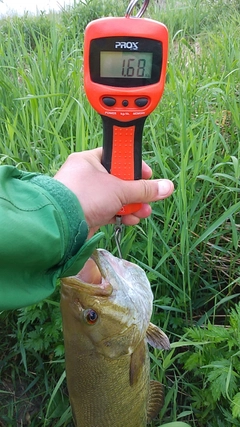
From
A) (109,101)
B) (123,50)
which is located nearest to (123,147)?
(109,101)

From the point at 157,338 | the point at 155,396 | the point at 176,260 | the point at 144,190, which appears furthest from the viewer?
the point at 176,260

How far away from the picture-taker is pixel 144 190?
1.43 meters

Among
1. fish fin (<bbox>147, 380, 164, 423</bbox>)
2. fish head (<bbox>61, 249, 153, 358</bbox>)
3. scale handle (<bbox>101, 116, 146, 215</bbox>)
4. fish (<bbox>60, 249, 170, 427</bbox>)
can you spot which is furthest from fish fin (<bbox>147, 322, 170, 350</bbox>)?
scale handle (<bbox>101, 116, 146, 215</bbox>)

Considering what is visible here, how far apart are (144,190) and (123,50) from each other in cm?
41

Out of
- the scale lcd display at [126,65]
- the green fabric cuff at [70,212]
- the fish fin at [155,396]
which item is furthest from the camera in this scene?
the fish fin at [155,396]

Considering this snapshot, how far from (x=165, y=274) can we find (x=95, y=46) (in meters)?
1.00

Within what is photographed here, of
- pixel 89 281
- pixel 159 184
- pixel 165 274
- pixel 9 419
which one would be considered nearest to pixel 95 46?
pixel 159 184

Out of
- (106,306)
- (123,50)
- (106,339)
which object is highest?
(123,50)

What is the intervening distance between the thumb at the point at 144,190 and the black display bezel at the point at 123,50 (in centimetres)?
29

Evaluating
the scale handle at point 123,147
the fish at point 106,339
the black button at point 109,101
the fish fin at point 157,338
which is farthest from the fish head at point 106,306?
the black button at point 109,101

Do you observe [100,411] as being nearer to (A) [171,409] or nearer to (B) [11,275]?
(A) [171,409]

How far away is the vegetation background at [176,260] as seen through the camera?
1745mm

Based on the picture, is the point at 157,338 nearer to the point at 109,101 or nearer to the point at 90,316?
the point at 90,316

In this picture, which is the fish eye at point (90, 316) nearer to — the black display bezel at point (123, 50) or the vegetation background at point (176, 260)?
the vegetation background at point (176, 260)
